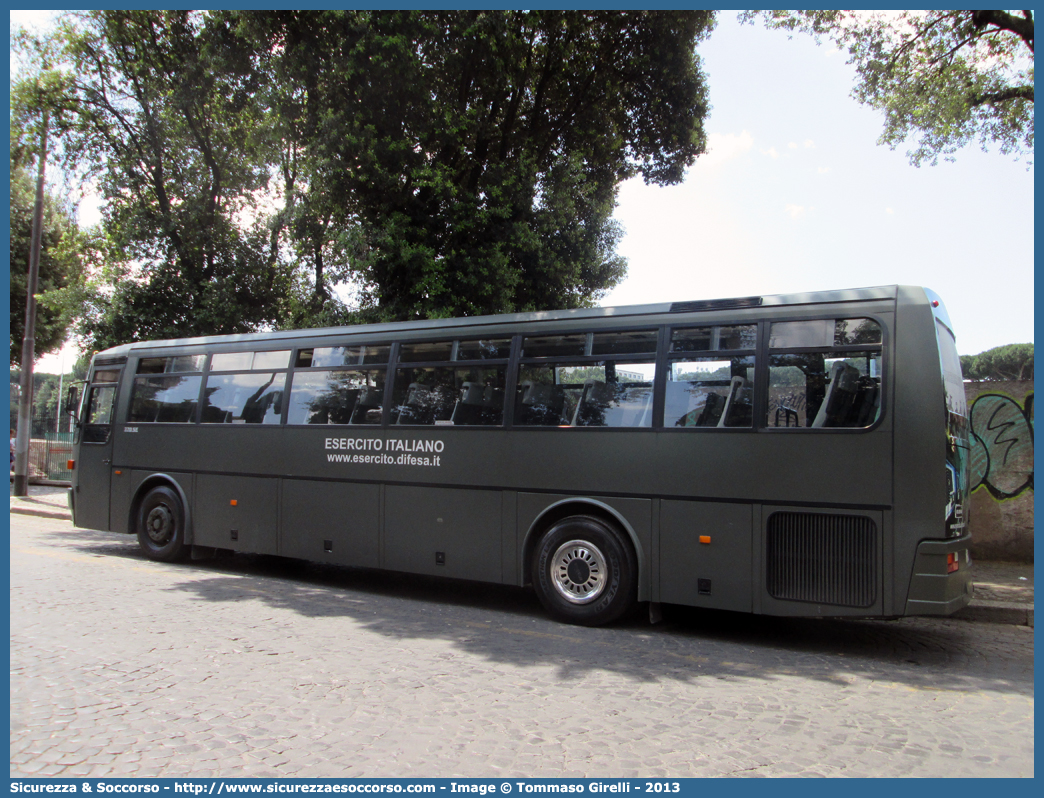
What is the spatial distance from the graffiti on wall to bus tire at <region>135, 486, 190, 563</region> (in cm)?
1149

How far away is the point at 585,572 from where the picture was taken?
25.2 feet

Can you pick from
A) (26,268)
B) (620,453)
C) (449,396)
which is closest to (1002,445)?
(620,453)

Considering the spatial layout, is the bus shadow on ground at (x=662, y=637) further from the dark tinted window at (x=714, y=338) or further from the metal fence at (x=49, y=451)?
the metal fence at (x=49, y=451)

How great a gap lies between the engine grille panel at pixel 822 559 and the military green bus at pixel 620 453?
0.02 meters

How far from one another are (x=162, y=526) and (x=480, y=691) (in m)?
7.81

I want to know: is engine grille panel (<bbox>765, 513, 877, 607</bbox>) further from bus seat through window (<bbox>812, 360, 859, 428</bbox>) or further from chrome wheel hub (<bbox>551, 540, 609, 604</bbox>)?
chrome wheel hub (<bbox>551, 540, 609, 604</bbox>)

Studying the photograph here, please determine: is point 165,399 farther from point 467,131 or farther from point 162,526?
point 467,131

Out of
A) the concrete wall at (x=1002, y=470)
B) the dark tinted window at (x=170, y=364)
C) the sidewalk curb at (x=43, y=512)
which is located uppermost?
the dark tinted window at (x=170, y=364)

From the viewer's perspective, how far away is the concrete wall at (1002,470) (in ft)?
35.3

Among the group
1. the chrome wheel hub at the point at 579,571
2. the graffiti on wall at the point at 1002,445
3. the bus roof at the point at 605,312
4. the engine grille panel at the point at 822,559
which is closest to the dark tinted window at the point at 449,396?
the bus roof at the point at 605,312

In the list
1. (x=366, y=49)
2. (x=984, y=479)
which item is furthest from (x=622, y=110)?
(x=984, y=479)

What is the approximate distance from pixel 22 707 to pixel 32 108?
18720mm

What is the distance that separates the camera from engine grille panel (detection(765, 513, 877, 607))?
21.2 feet

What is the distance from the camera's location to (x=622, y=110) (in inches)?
680
